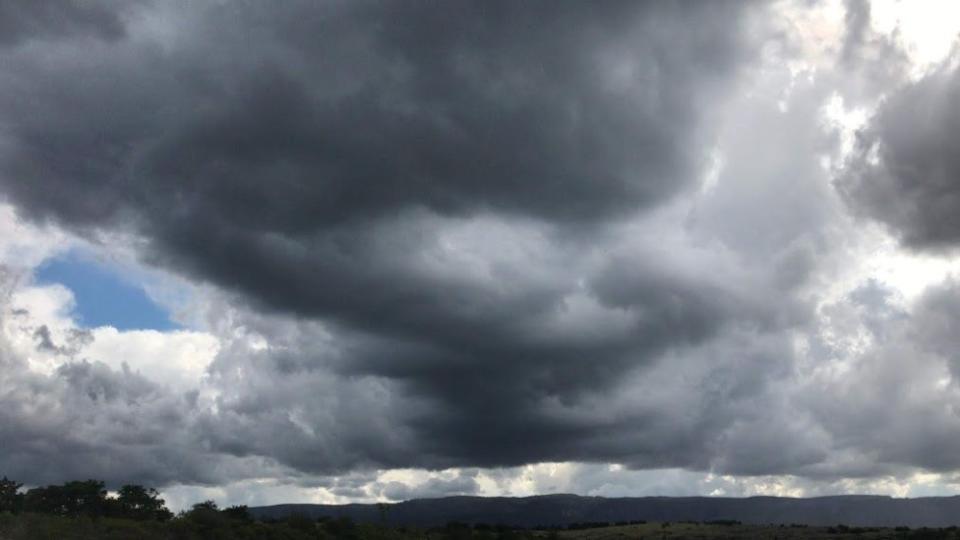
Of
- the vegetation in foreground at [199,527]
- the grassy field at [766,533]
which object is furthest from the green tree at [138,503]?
the grassy field at [766,533]

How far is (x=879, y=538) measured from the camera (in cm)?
13750

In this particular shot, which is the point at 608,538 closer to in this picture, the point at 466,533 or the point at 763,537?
the point at 763,537

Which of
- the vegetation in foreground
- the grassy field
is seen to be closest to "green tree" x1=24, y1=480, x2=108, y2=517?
the vegetation in foreground

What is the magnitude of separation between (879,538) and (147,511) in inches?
4342

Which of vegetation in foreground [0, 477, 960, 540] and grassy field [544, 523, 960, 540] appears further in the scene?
grassy field [544, 523, 960, 540]

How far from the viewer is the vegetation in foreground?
271 ft

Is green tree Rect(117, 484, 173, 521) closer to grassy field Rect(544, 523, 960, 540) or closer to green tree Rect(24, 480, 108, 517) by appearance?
green tree Rect(24, 480, 108, 517)

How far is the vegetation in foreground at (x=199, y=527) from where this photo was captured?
82562mm

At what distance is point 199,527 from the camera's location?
299 ft

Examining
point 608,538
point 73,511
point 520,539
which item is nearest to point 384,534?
point 520,539

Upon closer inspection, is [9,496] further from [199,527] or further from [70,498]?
[199,527]

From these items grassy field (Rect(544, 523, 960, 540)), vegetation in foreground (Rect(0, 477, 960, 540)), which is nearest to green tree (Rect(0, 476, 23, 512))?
vegetation in foreground (Rect(0, 477, 960, 540))

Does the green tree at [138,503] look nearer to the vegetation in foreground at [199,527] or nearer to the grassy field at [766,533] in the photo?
the vegetation in foreground at [199,527]

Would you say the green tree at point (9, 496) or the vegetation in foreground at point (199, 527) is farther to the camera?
the green tree at point (9, 496)
